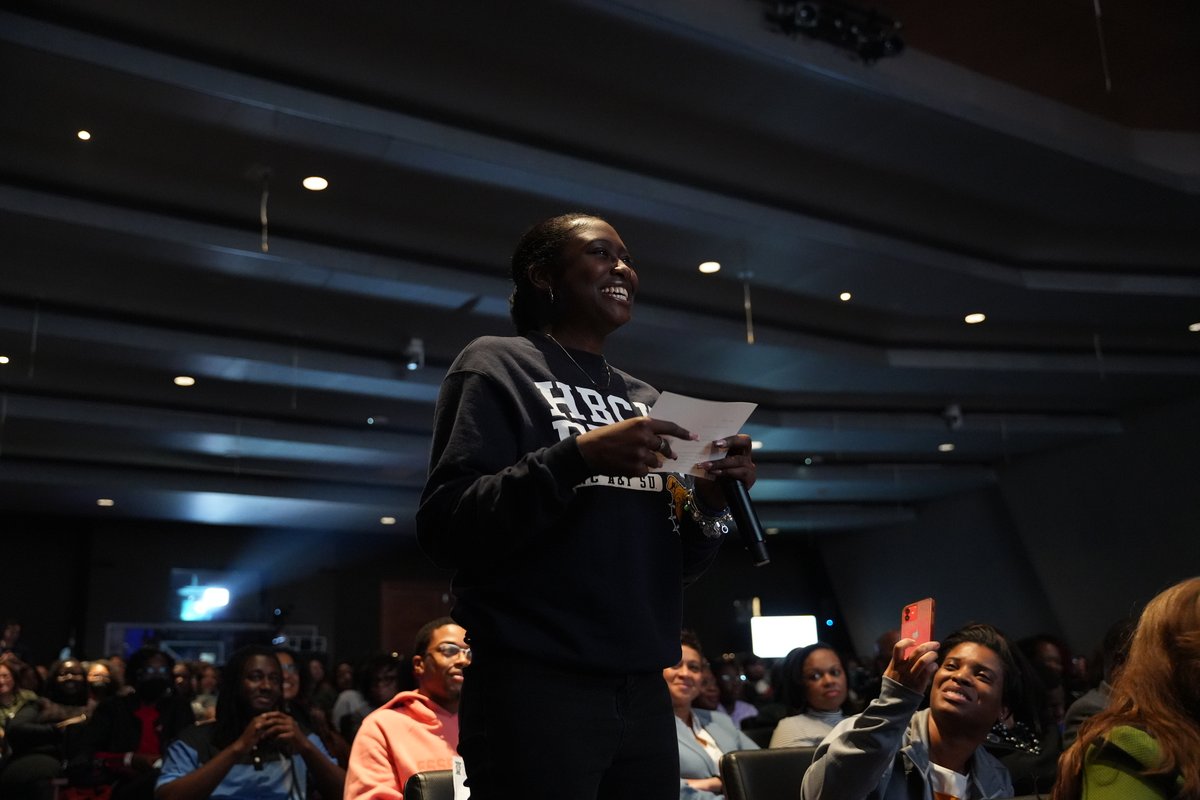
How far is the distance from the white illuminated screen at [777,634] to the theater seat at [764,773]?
443 inches

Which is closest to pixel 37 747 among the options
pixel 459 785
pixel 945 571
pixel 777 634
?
pixel 459 785

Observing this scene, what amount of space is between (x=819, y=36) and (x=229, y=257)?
11.3ft

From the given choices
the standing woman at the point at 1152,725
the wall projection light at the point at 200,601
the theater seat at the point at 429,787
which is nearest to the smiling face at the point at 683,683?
the theater seat at the point at 429,787

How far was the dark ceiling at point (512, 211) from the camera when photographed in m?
5.04

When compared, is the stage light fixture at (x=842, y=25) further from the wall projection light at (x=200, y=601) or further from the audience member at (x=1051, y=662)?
the wall projection light at (x=200, y=601)

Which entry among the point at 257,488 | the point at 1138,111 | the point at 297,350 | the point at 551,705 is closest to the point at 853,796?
the point at 551,705

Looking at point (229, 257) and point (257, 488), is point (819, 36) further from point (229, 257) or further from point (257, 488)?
point (257, 488)

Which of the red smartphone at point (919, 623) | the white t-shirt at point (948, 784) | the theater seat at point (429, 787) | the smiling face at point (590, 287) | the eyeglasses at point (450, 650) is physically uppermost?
the smiling face at point (590, 287)

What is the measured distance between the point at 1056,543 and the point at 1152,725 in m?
12.6

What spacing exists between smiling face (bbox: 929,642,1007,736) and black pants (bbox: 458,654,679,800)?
1.13 metres

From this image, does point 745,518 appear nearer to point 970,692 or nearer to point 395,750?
point 970,692

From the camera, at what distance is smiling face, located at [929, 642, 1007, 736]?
230cm

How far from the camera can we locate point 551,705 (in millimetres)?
1273

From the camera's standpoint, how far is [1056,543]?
42.1ft
